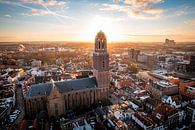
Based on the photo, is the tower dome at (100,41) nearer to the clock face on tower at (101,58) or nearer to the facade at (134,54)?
the clock face on tower at (101,58)

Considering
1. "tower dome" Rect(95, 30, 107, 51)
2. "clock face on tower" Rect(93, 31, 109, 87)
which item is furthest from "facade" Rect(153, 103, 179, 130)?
"tower dome" Rect(95, 30, 107, 51)

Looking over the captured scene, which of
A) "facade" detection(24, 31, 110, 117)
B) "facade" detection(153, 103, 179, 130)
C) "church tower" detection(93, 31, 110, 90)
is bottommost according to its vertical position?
"facade" detection(153, 103, 179, 130)

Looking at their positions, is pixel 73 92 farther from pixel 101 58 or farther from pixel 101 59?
pixel 101 58

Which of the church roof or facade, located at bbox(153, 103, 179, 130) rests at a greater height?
the church roof

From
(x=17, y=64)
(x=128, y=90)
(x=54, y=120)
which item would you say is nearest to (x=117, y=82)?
(x=128, y=90)

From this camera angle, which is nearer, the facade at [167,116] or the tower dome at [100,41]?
the facade at [167,116]

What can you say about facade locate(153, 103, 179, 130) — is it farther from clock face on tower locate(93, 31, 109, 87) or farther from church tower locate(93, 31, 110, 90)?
clock face on tower locate(93, 31, 109, 87)

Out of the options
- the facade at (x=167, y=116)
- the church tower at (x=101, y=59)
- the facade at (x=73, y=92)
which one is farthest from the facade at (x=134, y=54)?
the facade at (x=167, y=116)
